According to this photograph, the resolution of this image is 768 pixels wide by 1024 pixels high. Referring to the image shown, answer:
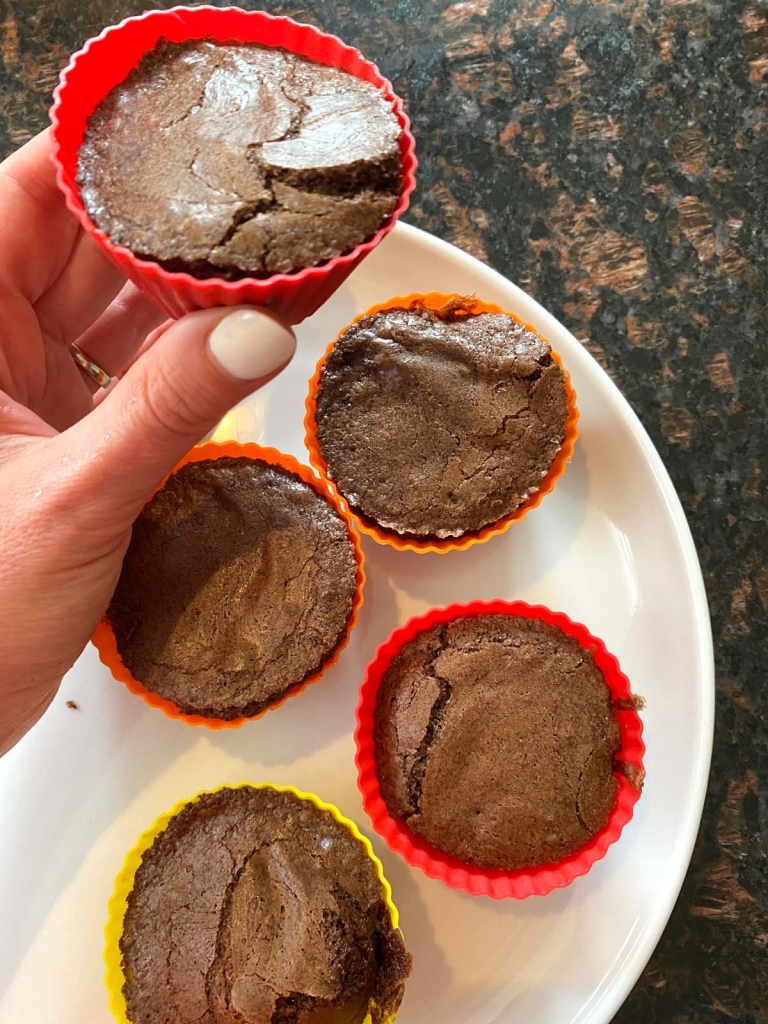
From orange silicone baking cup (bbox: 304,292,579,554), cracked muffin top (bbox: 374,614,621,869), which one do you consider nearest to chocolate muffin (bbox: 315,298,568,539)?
orange silicone baking cup (bbox: 304,292,579,554)

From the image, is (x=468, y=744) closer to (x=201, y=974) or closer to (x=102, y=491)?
(x=201, y=974)

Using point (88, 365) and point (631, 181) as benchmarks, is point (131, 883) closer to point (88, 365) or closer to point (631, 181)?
point (88, 365)

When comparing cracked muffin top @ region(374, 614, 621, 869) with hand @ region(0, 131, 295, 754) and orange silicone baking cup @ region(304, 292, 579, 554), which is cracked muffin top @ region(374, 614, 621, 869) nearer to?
orange silicone baking cup @ region(304, 292, 579, 554)

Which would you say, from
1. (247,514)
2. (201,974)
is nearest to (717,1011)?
(201,974)

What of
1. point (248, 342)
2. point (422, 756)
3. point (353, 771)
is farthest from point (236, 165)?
point (353, 771)

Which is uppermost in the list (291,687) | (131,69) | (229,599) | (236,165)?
(131,69)

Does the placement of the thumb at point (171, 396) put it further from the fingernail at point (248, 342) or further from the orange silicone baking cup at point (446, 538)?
the orange silicone baking cup at point (446, 538)

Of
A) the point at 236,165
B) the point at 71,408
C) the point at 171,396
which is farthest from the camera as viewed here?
the point at 71,408
